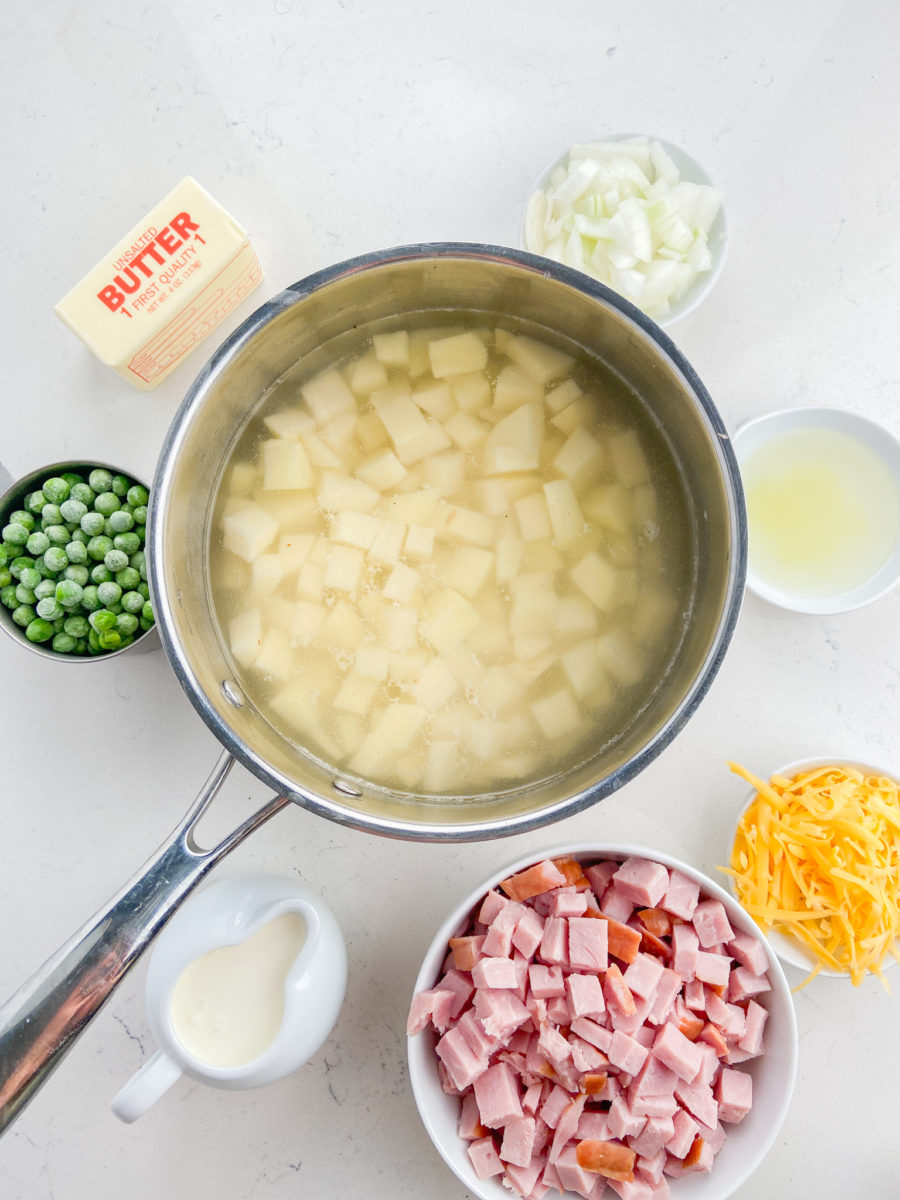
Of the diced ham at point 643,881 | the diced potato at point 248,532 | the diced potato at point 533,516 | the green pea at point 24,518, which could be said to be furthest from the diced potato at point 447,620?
the green pea at point 24,518

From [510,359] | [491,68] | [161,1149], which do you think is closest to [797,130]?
[491,68]

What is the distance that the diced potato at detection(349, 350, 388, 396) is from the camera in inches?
47.8

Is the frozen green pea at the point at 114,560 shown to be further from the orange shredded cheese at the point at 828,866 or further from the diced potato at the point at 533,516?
the orange shredded cheese at the point at 828,866

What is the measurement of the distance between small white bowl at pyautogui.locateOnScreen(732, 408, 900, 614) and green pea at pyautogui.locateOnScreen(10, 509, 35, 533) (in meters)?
1.05

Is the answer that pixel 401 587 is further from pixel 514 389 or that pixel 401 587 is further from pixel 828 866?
pixel 828 866

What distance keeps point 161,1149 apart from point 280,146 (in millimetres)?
1587

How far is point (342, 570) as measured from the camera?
3.88ft

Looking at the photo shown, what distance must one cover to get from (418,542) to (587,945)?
1.88 feet

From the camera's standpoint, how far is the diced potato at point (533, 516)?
47.0 inches

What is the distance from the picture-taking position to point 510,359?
1.22m

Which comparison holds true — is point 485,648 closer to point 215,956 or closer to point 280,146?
point 215,956

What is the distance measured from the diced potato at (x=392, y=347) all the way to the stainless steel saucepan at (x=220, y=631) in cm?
4

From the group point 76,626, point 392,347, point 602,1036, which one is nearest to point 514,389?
point 392,347

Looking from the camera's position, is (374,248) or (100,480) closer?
(100,480)
